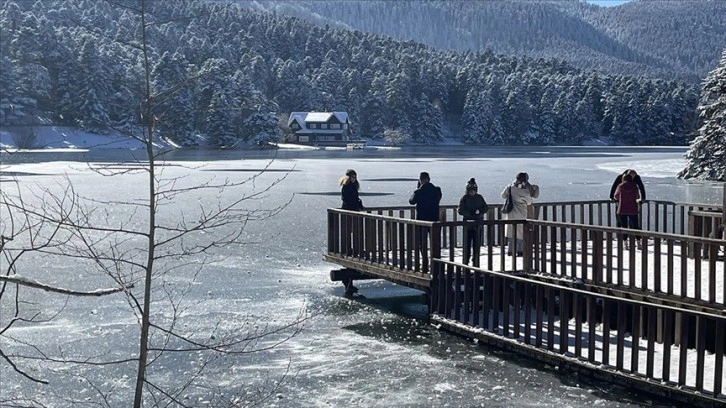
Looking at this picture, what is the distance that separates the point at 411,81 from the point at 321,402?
487 ft

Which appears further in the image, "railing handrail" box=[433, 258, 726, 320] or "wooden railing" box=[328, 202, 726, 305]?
"wooden railing" box=[328, 202, 726, 305]

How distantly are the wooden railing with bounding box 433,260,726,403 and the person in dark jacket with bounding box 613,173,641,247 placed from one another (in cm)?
346

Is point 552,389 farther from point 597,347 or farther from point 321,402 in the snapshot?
point 321,402

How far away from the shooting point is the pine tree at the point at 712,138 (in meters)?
51.0

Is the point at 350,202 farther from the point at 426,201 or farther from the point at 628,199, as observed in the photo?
the point at 628,199

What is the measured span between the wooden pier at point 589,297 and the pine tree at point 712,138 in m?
Answer: 35.8

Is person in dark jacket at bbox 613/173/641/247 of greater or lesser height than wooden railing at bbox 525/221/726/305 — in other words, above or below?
above

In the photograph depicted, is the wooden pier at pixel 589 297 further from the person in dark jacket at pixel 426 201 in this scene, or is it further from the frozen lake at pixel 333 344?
the person in dark jacket at pixel 426 201

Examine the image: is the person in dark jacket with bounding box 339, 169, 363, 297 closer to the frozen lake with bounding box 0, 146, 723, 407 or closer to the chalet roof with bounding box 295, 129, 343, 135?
the frozen lake with bounding box 0, 146, 723, 407

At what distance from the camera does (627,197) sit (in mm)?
17000

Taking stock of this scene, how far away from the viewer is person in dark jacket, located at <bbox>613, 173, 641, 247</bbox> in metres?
16.9

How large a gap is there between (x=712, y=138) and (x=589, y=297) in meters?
45.8

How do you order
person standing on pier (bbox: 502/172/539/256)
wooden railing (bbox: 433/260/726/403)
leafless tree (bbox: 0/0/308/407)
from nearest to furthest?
leafless tree (bbox: 0/0/308/407), wooden railing (bbox: 433/260/726/403), person standing on pier (bbox: 502/172/539/256)

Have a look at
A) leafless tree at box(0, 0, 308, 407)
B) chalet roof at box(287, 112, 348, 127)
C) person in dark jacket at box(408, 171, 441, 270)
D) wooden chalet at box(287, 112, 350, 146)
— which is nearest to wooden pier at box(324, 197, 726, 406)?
person in dark jacket at box(408, 171, 441, 270)
